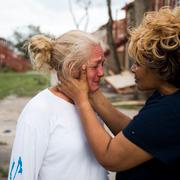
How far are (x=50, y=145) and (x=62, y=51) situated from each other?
1.54 ft

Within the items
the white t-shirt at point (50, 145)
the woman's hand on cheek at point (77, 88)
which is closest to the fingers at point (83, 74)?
the woman's hand on cheek at point (77, 88)

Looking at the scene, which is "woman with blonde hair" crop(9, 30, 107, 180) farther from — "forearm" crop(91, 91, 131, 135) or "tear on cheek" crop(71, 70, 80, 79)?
"forearm" crop(91, 91, 131, 135)

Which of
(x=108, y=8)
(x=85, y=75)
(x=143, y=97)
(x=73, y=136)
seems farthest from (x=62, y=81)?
(x=108, y=8)

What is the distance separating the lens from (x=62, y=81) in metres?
2.43

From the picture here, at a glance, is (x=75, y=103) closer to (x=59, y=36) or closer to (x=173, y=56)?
(x=59, y=36)

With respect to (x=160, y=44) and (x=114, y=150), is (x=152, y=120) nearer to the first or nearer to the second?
(x=114, y=150)

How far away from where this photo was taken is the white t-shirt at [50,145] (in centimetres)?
234

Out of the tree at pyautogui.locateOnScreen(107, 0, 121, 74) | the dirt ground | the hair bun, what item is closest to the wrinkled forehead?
the hair bun

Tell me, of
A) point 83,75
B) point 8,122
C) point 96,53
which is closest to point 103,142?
point 83,75

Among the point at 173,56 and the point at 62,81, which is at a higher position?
the point at 173,56

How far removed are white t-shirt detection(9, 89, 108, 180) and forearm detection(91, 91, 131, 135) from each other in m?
0.21

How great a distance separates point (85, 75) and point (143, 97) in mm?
13265

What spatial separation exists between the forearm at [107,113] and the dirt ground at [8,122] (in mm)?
3043

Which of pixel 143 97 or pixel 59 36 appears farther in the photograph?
pixel 143 97
